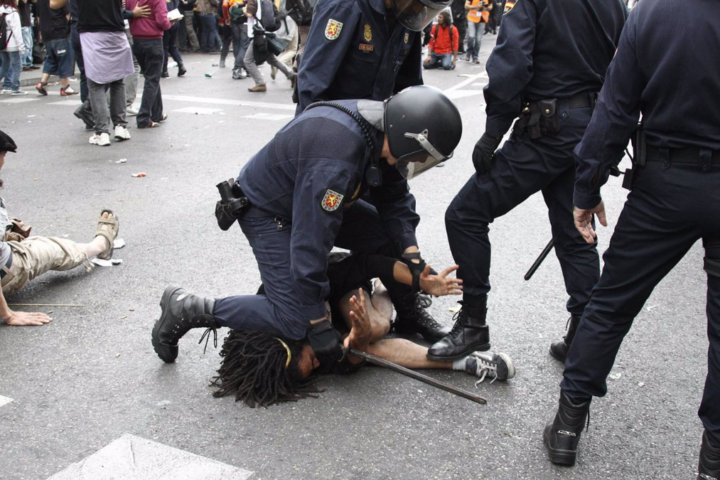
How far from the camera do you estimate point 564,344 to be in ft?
11.3

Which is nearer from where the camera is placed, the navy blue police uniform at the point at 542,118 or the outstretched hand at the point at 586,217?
the outstretched hand at the point at 586,217

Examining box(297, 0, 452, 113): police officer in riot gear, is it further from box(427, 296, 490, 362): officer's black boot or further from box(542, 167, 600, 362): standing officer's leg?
box(427, 296, 490, 362): officer's black boot

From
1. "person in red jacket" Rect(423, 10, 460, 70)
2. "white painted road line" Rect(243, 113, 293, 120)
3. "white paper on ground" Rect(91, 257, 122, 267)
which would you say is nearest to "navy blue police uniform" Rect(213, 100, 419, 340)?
"white paper on ground" Rect(91, 257, 122, 267)

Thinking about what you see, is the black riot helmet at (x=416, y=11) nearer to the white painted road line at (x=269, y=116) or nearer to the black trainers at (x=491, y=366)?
the black trainers at (x=491, y=366)

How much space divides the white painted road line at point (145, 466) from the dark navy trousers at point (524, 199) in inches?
53.4

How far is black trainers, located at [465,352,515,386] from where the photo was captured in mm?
3238

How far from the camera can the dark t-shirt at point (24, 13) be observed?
1231 cm

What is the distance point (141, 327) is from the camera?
12.3ft

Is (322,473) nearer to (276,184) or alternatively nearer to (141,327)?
(276,184)

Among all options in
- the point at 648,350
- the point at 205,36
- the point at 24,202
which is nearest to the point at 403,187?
the point at 648,350

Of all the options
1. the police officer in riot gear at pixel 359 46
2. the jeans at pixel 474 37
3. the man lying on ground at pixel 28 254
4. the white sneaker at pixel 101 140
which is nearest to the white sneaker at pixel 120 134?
the white sneaker at pixel 101 140

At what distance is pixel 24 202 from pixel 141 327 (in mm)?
2766

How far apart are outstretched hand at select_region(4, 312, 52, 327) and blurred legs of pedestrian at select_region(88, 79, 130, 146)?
448 centimetres

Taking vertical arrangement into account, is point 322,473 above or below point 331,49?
below
